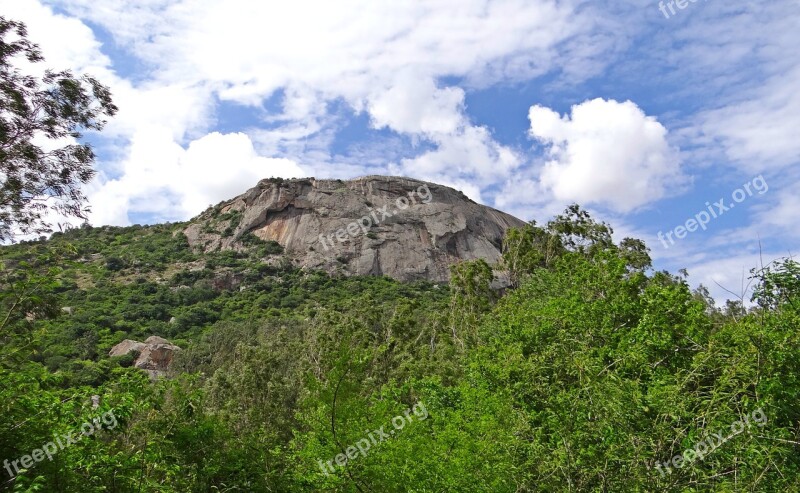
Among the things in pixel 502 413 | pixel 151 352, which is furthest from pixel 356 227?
pixel 502 413

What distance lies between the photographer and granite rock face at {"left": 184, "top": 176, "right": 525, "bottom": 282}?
109312 mm

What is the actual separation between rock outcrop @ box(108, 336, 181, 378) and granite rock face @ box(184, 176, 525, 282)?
145ft

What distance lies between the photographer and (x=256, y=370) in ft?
109

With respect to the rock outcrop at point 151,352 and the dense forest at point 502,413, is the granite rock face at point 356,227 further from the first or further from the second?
the dense forest at point 502,413

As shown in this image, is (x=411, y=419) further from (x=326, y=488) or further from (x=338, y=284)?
(x=338, y=284)

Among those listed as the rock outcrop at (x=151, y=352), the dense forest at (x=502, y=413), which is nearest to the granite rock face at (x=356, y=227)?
the rock outcrop at (x=151, y=352)

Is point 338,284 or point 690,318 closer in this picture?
point 690,318

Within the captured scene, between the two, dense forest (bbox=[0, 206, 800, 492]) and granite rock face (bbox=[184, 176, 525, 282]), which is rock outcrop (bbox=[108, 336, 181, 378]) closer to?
granite rock face (bbox=[184, 176, 525, 282])

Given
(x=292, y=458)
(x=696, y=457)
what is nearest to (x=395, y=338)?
(x=292, y=458)

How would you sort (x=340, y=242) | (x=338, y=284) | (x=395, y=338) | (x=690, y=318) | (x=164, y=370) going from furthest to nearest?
(x=340, y=242)
(x=338, y=284)
(x=164, y=370)
(x=395, y=338)
(x=690, y=318)

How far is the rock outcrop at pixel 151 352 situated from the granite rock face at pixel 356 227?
145 feet

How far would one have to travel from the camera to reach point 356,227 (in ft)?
373

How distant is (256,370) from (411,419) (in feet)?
76.5

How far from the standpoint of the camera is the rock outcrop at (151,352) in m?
58.9
